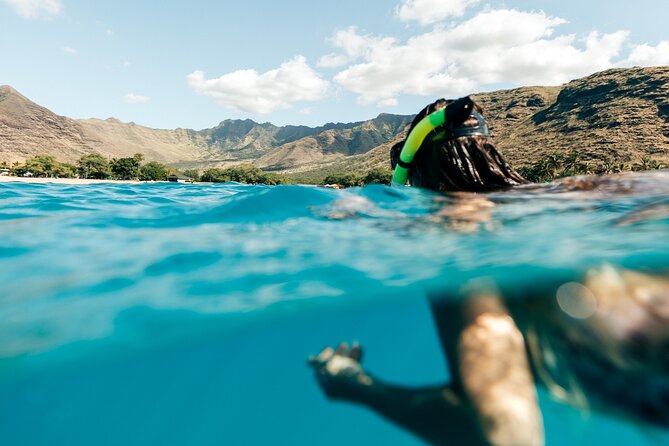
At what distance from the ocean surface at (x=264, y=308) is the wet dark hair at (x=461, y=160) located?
0.28 meters

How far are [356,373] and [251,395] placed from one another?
1.13 meters

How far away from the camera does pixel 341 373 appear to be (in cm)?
245

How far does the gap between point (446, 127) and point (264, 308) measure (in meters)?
2.93

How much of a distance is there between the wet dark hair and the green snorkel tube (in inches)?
3.5

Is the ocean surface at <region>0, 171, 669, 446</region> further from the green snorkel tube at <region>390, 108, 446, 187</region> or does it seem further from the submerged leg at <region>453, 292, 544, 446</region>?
the green snorkel tube at <region>390, 108, 446, 187</region>

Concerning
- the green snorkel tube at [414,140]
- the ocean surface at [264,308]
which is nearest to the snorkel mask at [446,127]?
the green snorkel tube at [414,140]

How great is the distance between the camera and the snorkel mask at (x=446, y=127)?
388 centimetres

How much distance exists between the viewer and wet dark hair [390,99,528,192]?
13.8 ft

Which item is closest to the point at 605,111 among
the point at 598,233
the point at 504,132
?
the point at 504,132

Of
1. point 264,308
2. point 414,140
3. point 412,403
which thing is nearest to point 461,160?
point 414,140

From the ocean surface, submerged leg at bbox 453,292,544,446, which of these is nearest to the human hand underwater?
the ocean surface

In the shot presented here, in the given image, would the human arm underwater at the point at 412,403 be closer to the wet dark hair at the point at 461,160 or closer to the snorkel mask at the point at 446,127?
the wet dark hair at the point at 461,160

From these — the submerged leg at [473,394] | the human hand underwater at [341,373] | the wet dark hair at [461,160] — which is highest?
the wet dark hair at [461,160]

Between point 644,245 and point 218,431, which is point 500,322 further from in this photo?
point 218,431
